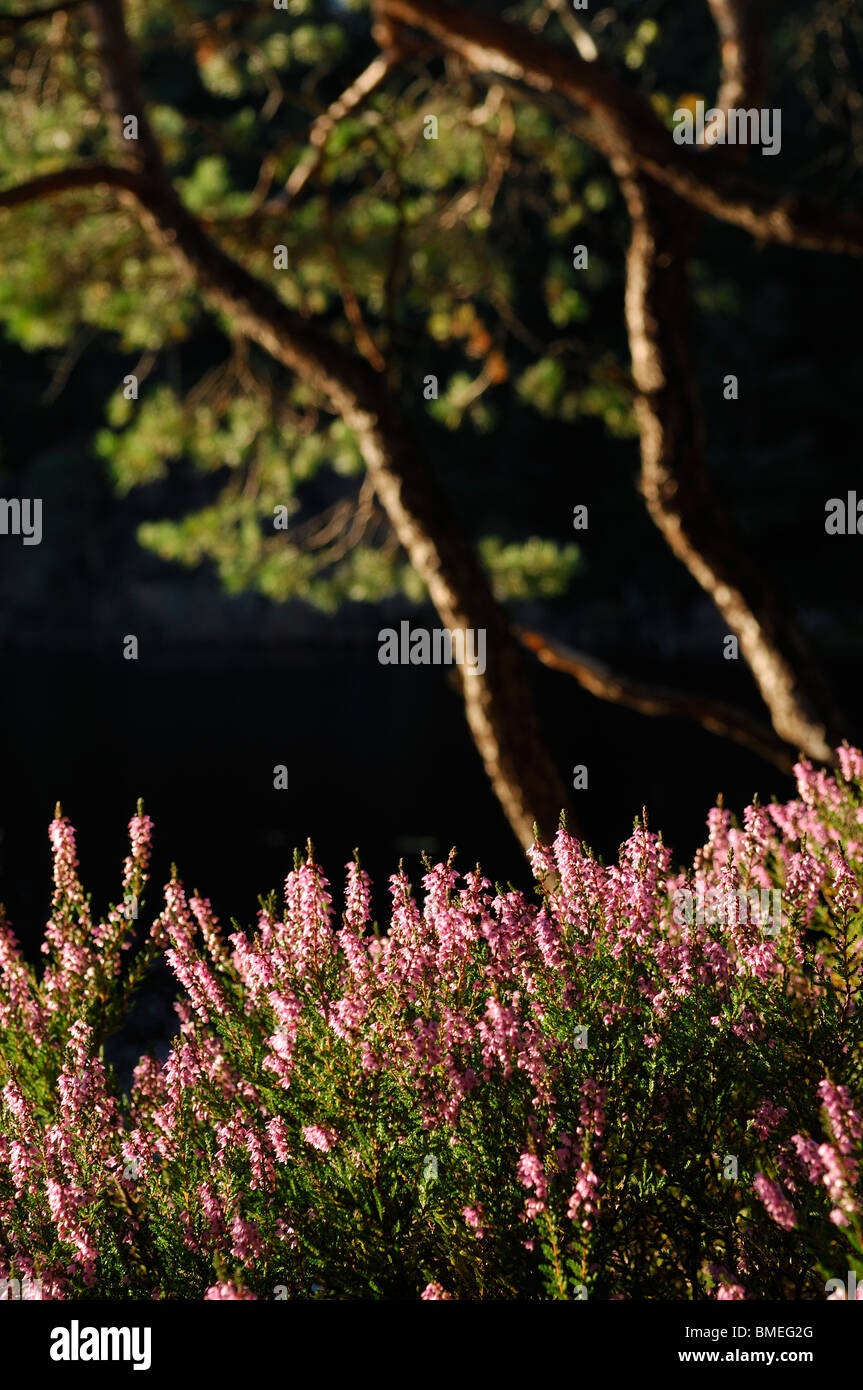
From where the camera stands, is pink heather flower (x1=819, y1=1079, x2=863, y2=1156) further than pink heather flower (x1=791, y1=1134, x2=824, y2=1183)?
No

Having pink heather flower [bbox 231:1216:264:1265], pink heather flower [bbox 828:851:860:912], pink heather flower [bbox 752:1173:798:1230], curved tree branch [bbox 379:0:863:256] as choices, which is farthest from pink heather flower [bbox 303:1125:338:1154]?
curved tree branch [bbox 379:0:863:256]

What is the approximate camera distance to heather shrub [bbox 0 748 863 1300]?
3.07 metres

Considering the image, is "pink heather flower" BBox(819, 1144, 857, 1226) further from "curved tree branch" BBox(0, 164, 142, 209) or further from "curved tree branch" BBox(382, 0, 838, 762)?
"curved tree branch" BBox(0, 164, 142, 209)

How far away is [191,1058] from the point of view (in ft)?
11.8

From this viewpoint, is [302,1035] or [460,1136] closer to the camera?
[460,1136]

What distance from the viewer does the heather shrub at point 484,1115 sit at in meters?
3.07

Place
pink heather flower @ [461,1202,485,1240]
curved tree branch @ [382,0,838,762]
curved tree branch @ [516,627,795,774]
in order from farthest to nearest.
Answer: curved tree branch @ [516,627,795,774]
curved tree branch @ [382,0,838,762]
pink heather flower @ [461,1202,485,1240]

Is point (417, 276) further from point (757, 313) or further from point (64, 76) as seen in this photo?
A: point (757, 313)

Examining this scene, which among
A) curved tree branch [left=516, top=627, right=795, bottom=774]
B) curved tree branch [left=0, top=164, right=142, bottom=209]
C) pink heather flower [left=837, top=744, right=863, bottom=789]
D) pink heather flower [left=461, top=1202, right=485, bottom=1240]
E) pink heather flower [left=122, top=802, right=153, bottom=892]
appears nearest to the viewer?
pink heather flower [left=461, top=1202, right=485, bottom=1240]

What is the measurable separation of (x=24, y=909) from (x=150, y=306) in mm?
8381

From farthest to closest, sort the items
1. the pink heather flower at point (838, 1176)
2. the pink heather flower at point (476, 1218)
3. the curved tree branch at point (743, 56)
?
the curved tree branch at point (743, 56), the pink heather flower at point (476, 1218), the pink heather flower at point (838, 1176)

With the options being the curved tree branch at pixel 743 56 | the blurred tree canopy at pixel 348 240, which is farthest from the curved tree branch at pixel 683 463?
the curved tree branch at pixel 743 56

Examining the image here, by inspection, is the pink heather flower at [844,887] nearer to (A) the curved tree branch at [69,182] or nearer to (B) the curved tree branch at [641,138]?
(B) the curved tree branch at [641,138]
